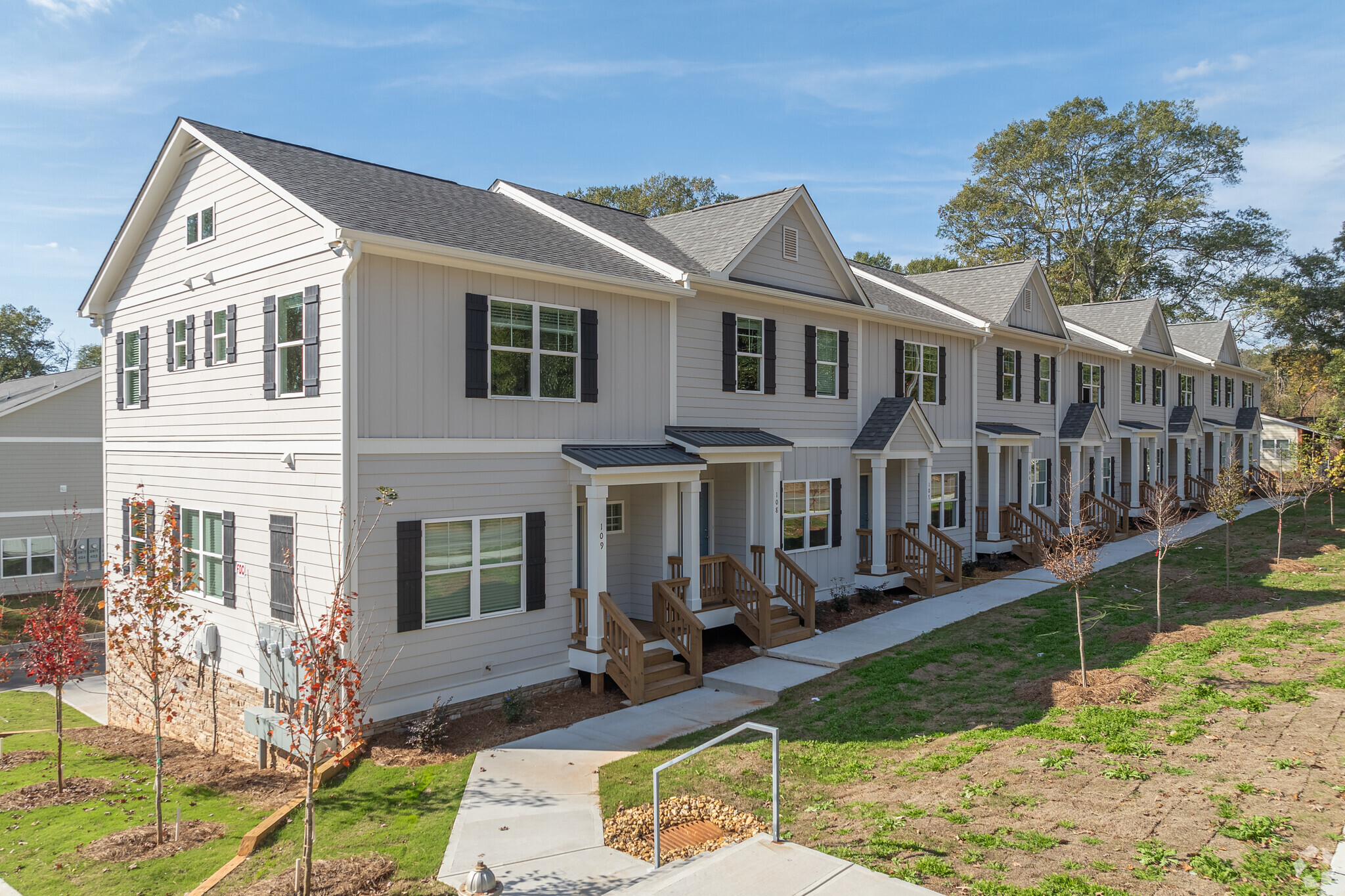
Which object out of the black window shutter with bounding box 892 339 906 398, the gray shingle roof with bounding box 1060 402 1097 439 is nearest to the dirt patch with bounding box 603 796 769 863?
the black window shutter with bounding box 892 339 906 398

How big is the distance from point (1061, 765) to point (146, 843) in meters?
9.99

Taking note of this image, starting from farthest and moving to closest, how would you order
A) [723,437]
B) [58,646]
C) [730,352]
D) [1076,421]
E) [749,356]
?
[1076,421] → [749,356] → [730,352] → [723,437] → [58,646]

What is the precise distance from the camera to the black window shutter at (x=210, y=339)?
13703mm

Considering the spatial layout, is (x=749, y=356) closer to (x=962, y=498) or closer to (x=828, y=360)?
(x=828, y=360)

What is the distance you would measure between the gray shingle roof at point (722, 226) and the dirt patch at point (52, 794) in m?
12.6

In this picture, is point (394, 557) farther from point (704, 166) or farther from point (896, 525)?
point (704, 166)

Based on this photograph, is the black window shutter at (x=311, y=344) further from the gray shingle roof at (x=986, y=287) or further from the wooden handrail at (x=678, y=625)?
the gray shingle roof at (x=986, y=287)

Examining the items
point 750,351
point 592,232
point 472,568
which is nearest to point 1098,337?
point 750,351

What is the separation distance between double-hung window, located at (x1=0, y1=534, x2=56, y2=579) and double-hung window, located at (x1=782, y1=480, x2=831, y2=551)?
25400 millimetres

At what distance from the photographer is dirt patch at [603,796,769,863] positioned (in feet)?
24.2

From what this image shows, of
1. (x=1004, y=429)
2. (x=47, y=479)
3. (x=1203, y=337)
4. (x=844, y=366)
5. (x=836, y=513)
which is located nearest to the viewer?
(x=836, y=513)

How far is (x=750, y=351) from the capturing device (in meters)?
16.3

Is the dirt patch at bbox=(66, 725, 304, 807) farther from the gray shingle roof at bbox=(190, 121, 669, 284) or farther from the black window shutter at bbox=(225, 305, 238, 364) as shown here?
the gray shingle roof at bbox=(190, 121, 669, 284)

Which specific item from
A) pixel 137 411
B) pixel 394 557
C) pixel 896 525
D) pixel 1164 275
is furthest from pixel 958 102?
pixel 1164 275
